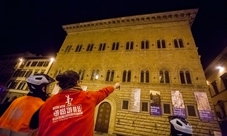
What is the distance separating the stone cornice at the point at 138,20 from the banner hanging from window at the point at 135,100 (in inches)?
426

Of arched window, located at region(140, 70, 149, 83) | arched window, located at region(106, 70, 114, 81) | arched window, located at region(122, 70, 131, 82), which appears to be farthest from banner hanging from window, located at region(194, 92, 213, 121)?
arched window, located at region(106, 70, 114, 81)

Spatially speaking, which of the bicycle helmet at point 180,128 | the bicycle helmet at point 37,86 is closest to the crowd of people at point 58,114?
the bicycle helmet at point 37,86

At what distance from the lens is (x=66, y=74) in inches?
Result: 82.2

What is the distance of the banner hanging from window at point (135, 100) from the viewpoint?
13008 mm

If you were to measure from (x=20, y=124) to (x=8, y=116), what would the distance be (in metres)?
0.35

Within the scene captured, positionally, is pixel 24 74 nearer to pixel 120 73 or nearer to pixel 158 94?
pixel 120 73

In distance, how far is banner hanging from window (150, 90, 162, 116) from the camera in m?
12.3

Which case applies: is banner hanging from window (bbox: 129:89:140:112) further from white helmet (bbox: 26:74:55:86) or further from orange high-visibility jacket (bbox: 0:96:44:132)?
orange high-visibility jacket (bbox: 0:96:44:132)

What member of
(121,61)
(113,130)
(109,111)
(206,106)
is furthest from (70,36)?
(206,106)

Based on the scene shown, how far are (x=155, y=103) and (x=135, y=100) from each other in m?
1.99

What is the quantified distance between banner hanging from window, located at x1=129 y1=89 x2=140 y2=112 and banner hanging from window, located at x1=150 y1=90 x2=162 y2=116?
4.34ft

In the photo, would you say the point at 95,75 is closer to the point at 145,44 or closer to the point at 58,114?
the point at 145,44

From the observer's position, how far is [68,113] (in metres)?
1.75

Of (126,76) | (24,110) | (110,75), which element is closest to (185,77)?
(126,76)
